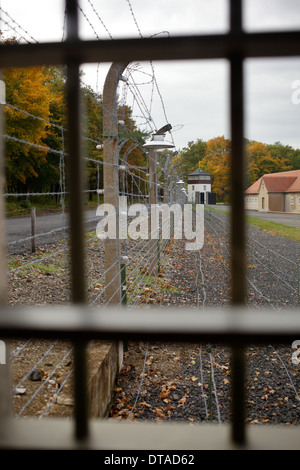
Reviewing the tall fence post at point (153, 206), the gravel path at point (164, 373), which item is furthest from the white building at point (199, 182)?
the gravel path at point (164, 373)

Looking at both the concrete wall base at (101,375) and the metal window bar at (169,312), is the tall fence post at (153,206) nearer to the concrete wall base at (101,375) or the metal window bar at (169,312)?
the concrete wall base at (101,375)

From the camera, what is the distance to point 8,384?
900 mm

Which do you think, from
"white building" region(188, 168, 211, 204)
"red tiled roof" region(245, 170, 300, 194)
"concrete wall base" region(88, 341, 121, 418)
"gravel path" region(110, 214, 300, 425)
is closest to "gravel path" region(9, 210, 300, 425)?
"gravel path" region(110, 214, 300, 425)

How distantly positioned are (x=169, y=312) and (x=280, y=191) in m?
45.8

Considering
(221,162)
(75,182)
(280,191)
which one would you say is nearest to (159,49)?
(75,182)

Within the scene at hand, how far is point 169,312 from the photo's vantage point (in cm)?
66

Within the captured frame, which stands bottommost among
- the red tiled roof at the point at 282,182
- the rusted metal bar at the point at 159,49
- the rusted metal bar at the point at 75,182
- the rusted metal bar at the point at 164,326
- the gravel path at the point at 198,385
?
the gravel path at the point at 198,385

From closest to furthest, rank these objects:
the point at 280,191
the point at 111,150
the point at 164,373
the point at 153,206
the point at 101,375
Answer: the point at 101,375
the point at 111,150
the point at 164,373
the point at 153,206
the point at 280,191

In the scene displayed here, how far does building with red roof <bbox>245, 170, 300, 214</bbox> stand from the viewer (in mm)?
42625

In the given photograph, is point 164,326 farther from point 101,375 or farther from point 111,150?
point 111,150

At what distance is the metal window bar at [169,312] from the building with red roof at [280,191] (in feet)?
139

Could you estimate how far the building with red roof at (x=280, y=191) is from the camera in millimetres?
42625

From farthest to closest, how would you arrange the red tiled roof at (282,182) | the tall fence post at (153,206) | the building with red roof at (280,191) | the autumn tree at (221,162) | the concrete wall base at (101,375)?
the building with red roof at (280,191) < the red tiled roof at (282,182) < the tall fence post at (153,206) < the concrete wall base at (101,375) < the autumn tree at (221,162)

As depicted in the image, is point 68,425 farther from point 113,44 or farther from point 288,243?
point 288,243
